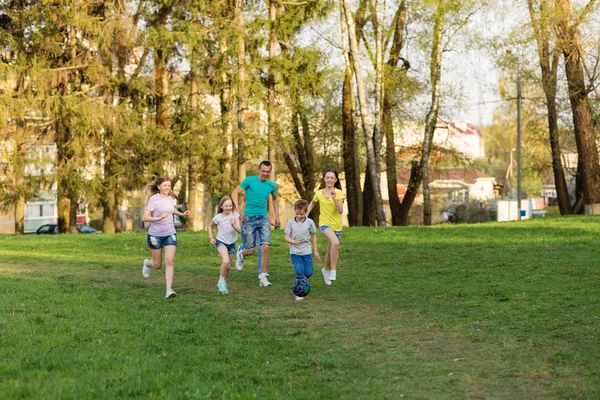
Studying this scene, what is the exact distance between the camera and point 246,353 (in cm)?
825

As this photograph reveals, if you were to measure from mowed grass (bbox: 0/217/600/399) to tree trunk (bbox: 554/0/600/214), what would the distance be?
1402 centimetres

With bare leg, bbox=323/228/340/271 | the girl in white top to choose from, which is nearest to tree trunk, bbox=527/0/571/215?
bare leg, bbox=323/228/340/271

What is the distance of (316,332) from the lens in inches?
376

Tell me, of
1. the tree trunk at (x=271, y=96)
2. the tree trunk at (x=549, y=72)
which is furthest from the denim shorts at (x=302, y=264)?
the tree trunk at (x=271, y=96)

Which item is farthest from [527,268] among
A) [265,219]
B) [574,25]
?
[574,25]

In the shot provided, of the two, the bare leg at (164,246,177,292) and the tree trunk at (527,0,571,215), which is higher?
the tree trunk at (527,0,571,215)

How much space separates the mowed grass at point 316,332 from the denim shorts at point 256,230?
0.74 meters

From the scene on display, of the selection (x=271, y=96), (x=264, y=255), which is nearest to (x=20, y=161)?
(x=271, y=96)

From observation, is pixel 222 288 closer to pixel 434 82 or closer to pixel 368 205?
pixel 434 82

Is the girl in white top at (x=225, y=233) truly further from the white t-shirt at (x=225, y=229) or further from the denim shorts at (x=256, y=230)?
the denim shorts at (x=256, y=230)

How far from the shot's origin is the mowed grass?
687 cm

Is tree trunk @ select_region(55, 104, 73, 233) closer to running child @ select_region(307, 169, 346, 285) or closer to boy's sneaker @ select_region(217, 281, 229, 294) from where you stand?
running child @ select_region(307, 169, 346, 285)

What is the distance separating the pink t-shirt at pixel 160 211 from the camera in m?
12.4

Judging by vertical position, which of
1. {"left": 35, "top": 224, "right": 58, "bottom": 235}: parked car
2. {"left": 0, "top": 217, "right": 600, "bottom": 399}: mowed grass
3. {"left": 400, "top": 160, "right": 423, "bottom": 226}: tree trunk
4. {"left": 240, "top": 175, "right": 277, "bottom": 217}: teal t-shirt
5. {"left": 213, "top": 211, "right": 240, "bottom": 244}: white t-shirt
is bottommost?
{"left": 0, "top": 217, "right": 600, "bottom": 399}: mowed grass
